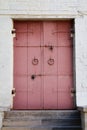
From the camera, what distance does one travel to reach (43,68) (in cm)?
976

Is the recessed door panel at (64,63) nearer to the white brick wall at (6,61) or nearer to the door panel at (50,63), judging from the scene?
the door panel at (50,63)

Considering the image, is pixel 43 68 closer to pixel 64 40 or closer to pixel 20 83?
pixel 20 83

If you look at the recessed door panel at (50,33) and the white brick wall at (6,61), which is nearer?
the white brick wall at (6,61)

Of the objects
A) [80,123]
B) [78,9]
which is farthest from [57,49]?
[80,123]

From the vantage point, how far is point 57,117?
9.19 metres

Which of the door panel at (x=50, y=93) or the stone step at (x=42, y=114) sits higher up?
the door panel at (x=50, y=93)

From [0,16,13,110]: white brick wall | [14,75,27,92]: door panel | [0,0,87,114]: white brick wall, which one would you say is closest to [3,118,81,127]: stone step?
[0,16,13,110]: white brick wall

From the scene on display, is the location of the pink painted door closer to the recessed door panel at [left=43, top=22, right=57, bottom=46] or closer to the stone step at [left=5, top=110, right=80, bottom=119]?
the recessed door panel at [left=43, top=22, right=57, bottom=46]

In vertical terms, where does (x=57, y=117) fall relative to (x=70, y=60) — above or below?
below

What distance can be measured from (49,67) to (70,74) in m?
0.48

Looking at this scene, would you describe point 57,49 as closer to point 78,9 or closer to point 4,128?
point 78,9

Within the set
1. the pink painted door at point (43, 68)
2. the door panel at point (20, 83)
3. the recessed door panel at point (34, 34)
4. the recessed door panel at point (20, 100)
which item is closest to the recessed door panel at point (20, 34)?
the pink painted door at point (43, 68)

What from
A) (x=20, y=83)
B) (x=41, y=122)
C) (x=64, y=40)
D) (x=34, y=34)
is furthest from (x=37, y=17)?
(x=41, y=122)

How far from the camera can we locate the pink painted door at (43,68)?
9.71m
